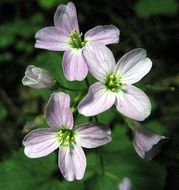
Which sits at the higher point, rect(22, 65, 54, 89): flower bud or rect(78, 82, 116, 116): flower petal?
rect(22, 65, 54, 89): flower bud

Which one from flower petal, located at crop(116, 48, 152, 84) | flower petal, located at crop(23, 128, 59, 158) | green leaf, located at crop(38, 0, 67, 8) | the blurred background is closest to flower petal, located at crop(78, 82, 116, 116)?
flower petal, located at crop(116, 48, 152, 84)

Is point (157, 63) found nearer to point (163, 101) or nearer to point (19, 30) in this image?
point (163, 101)

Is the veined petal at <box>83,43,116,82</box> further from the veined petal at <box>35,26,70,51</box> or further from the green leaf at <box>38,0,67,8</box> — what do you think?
the green leaf at <box>38,0,67,8</box>

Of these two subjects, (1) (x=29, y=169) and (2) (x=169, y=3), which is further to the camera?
(2) (x=169, y=3)

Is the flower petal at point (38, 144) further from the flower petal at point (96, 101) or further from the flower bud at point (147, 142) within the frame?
the flower bud at point (147, 142)

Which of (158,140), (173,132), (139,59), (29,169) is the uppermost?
(139,59)

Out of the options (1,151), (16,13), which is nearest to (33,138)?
(1,151)
